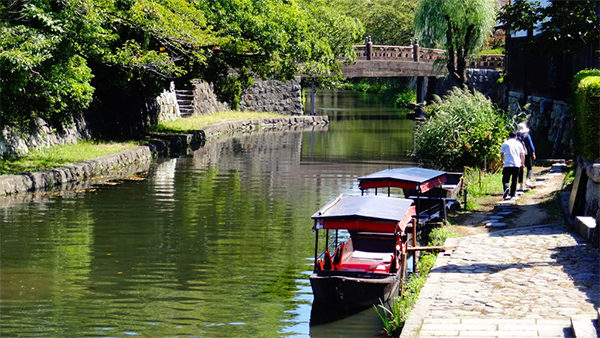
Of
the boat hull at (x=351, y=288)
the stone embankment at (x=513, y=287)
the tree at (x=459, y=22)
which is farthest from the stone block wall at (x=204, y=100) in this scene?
the boat hull at (x=351, y=288)

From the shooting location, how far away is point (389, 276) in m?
13.0

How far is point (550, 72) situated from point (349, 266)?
21636mm

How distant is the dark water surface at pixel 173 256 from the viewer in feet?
40.4

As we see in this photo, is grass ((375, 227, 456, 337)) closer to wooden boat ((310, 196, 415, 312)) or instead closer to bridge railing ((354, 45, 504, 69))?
wooden boat ((310, 196, 415, 312))

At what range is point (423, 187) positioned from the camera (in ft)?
61.1

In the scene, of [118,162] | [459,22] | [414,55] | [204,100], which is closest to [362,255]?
[118,162]

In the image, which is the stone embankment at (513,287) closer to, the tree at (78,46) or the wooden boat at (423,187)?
the wooden boat at (423,187)

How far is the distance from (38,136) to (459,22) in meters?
26.2

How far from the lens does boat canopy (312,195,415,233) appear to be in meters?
13.8

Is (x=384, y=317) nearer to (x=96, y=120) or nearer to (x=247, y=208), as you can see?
(x=247, y=208)

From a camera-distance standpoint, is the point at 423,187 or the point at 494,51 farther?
the point at 494,51

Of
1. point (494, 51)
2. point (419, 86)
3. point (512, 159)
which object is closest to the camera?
point (512, 159)

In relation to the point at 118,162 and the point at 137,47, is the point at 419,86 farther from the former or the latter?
the point at 118,162

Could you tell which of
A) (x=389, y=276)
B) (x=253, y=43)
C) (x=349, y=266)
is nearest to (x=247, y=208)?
(x=349, y=266)
